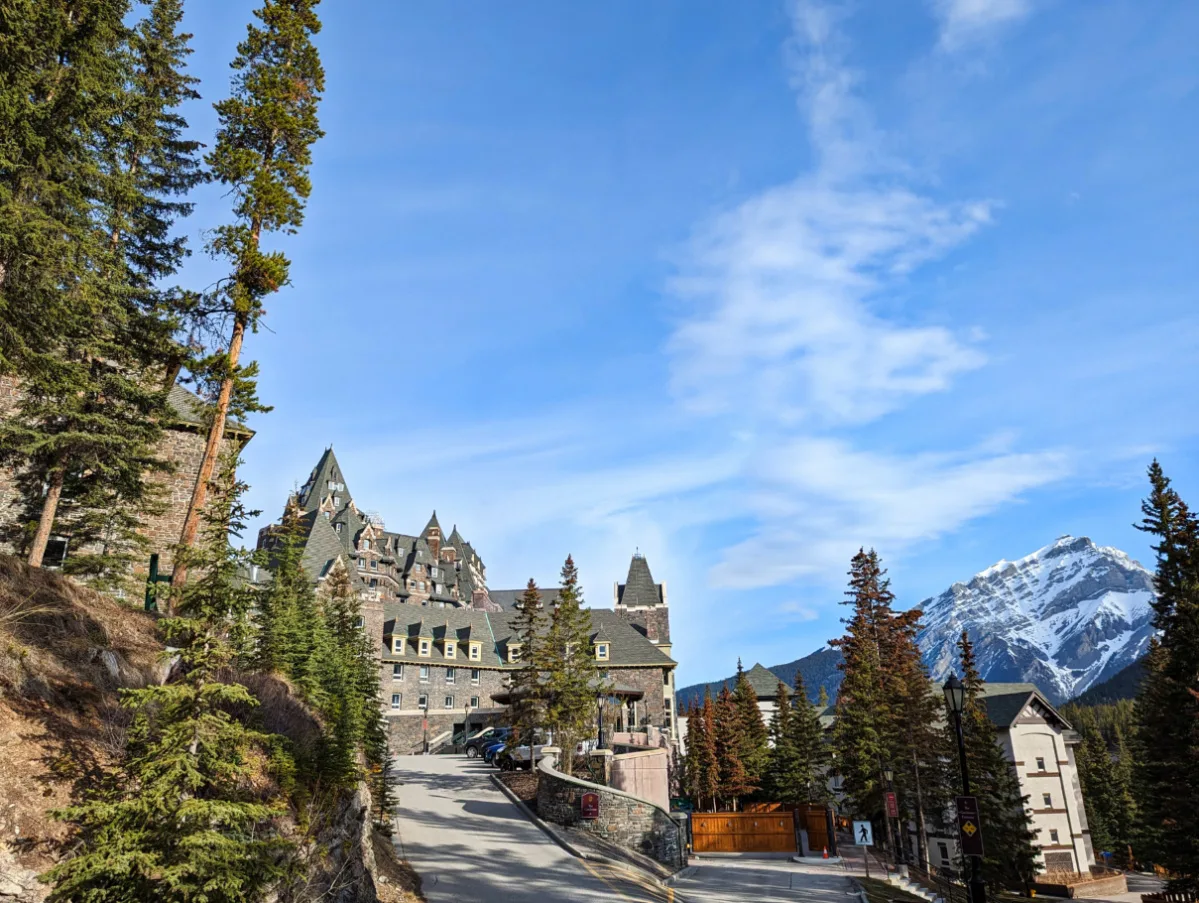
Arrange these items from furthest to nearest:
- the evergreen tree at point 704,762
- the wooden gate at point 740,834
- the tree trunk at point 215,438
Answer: the evergreen tree at point 704,762 → the wooden gate at point 740,834 → the tree trunk at point 215,438

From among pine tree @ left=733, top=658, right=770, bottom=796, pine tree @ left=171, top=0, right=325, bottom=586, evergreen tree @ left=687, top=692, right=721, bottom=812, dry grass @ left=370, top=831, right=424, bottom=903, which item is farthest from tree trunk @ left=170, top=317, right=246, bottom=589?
pine tree @ left=733, top=658, right=770, bottom=796

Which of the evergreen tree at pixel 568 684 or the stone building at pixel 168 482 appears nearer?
the stone building at pixel 168 482

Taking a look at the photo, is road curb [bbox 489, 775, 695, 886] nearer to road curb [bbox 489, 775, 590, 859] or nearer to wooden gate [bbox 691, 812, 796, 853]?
road curb [bbox 489, 775, 590, 859]

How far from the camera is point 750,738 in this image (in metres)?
62.0

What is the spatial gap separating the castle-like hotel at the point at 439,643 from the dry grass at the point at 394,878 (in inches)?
1048

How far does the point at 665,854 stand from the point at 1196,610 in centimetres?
2366

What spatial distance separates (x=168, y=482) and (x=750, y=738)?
157ft

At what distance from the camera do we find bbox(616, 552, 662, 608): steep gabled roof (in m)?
83.9

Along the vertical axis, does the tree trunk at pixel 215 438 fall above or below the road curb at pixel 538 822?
above

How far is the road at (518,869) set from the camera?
19156 mm

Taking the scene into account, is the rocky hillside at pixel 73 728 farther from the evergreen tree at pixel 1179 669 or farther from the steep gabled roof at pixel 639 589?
the steep gabled roof at pixel 639 589

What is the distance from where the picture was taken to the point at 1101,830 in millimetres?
72312

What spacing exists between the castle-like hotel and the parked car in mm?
2586

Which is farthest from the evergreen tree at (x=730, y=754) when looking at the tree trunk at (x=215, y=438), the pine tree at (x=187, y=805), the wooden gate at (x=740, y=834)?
the pine tree at (x=187, y=805)
